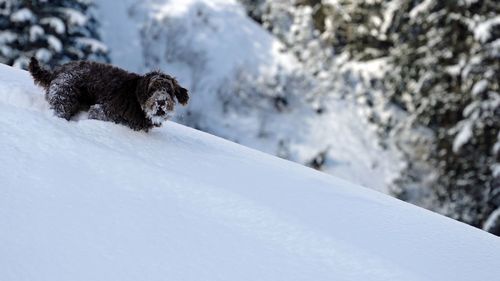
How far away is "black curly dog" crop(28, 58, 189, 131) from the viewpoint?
428 centimetres

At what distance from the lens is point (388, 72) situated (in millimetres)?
14984

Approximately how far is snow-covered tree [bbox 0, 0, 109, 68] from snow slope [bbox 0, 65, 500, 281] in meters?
8.96

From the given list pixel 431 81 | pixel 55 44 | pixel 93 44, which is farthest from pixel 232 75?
pixel 431 81

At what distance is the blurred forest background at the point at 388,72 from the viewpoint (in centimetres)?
1265

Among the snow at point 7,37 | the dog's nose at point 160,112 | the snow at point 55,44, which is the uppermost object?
the snow at point 55,44

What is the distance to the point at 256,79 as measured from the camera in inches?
586

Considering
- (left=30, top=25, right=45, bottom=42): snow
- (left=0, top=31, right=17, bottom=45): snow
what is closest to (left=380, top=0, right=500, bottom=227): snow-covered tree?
(left=30, top=25, right=45, bottom=42): snow

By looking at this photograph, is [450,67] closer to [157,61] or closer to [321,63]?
[321,63]

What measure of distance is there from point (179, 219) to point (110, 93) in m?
1.76

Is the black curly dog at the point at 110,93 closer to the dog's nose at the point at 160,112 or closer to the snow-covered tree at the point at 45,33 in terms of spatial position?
the dog's nose at the point at 160,112

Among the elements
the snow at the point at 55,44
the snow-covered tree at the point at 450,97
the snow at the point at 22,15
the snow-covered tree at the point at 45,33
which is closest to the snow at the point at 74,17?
the snow-covered tree at the point at 45,33

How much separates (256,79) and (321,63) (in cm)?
203

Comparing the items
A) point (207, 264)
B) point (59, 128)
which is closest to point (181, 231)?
point (207, 264)

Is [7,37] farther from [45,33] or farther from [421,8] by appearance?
[421,8]
